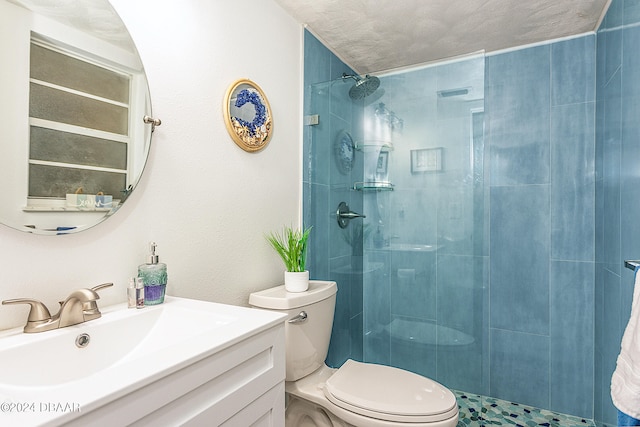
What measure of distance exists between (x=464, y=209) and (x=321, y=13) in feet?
4.12

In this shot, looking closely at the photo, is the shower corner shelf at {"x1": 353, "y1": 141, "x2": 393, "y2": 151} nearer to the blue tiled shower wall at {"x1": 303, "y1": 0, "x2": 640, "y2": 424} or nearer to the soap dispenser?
the blue tiled shower wall at {"x1": 303, "y1": 0, "x2": 640, "y2": 424}

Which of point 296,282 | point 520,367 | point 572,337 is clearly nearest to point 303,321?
point 296,282

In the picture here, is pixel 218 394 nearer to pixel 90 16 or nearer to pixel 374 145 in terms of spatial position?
pixel 90 16

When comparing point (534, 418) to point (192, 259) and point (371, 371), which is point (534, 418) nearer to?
point (371, 371)

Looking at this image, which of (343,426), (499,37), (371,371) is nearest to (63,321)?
(343,426)

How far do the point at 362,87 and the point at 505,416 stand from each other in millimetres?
2067

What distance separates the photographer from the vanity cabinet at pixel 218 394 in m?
0.62

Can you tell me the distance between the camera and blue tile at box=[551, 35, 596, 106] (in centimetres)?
210

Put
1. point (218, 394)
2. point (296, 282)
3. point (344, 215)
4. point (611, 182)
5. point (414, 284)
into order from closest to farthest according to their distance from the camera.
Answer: point (218, 394) → point (296, 282) → point (611, 182) → point (414, 284) → point (344, 215)

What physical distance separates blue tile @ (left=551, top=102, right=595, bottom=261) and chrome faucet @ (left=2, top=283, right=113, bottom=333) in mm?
2337

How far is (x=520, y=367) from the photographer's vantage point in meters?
2.25

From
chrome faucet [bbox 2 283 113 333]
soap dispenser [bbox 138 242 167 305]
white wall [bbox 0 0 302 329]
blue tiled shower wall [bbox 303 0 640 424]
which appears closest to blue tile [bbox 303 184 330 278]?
blue tiled shower wall [bbox 303 0 640 424]

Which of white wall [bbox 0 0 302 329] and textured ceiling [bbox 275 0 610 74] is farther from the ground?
textured ceiling [bbox 275 0 610 74]

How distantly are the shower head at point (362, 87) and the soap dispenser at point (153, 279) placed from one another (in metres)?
1.48
